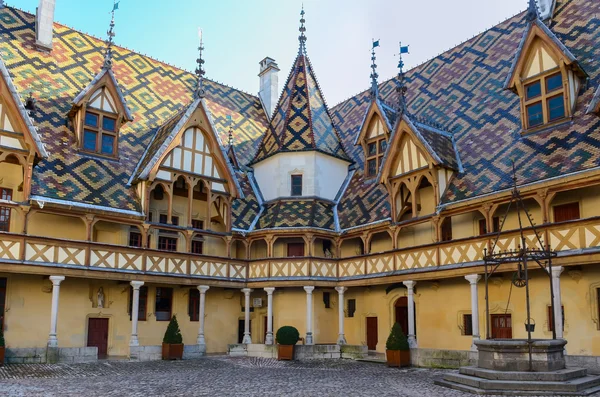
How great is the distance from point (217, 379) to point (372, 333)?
10316 millimetres

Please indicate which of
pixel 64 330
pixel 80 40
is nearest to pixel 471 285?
pixel 64 330

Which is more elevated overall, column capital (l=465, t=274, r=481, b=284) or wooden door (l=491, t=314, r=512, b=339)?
column capital (l=465, t=274, r=481, b=284)

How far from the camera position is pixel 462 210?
754 inches

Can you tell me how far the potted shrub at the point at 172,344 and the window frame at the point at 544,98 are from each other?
14.5 meters

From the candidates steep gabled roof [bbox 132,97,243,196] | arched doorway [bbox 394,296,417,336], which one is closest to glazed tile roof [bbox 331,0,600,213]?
arched doorway [bbox 394,296,417,336]

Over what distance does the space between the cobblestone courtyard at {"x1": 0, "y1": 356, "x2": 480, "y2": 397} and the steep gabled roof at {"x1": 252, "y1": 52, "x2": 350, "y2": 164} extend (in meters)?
10.6

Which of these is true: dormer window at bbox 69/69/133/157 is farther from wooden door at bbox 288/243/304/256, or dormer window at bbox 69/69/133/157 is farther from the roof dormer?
the roof dormer

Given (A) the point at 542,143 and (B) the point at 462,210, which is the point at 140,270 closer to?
(B) the point at 462,210

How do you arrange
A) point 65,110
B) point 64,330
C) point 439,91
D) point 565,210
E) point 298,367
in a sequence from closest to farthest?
point 565,210
point 298,367
point 64,330
point 65,110
point 439,91

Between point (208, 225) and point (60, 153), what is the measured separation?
623 cm

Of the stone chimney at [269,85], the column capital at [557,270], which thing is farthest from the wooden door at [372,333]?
the stone chimney at [269,85]

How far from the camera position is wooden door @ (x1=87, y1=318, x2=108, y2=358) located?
67.4 ft

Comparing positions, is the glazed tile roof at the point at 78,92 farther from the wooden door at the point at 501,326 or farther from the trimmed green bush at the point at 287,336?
the wooden door at the point at 501,326

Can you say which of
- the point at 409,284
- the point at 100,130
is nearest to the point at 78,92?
the point at 100,130
